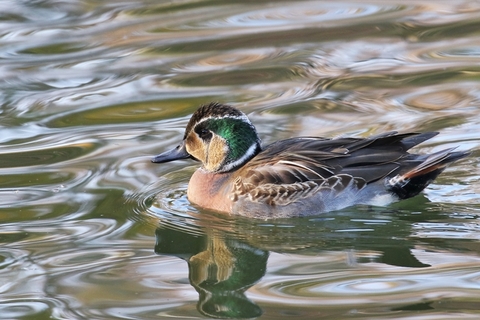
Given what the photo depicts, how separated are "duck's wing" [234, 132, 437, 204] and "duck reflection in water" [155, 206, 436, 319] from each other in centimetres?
28

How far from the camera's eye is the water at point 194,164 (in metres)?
6.64

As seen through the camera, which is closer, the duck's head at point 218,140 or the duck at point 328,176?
the duck at point 328,176

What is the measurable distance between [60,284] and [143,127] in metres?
3.72

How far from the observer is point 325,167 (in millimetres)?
8188

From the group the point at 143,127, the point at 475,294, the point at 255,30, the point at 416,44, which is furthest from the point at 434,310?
the point at 255,30

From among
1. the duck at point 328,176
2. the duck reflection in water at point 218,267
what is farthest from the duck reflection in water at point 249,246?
the duck at point 328,176

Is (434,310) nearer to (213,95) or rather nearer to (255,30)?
(213,95)

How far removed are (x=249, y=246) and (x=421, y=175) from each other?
64.6 inches

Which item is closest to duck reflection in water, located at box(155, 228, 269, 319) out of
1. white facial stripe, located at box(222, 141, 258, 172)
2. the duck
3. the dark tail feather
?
the duck

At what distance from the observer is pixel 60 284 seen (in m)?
6.92

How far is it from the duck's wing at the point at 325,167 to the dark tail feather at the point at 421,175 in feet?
0.30

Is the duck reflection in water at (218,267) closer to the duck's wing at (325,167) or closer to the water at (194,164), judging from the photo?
the water at (194,164)

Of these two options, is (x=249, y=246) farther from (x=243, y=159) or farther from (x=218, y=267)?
(x=243, y=159)

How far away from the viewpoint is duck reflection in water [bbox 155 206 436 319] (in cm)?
684
